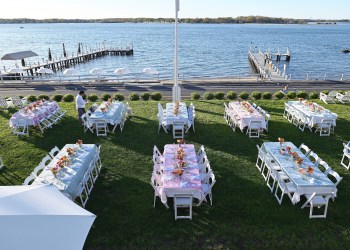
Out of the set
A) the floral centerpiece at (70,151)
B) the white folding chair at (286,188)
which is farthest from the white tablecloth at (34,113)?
the white folding chair at (286,188)

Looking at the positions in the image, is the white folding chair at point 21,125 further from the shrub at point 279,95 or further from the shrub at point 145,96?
the shrub at point 279,95

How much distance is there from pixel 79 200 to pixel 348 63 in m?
69.7

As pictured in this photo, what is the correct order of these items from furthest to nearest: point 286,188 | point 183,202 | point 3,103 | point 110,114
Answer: point 3,103
point 110,114
point 286,188
point 183,202

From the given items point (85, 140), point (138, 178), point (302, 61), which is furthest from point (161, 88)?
point (302, 61)

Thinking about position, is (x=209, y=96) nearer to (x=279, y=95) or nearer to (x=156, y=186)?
(x=279, y=95)

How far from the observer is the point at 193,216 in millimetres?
7914

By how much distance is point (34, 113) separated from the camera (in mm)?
13867

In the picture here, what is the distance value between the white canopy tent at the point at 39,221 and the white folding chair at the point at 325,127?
38.5 ft

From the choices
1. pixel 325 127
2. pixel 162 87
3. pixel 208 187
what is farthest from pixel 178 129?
pixel 162 87

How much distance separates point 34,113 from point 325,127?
1378 cm

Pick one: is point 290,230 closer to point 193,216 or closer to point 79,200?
point 193,216

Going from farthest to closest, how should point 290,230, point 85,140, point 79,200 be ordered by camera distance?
point 85,140 → point 79,200 → point 290,230

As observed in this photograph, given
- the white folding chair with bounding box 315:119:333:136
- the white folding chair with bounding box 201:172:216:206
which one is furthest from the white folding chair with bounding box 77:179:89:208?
the white folding chair with bounding box 315:119:333:136

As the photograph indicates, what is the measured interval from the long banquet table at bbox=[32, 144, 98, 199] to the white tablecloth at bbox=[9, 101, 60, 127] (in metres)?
4.73
